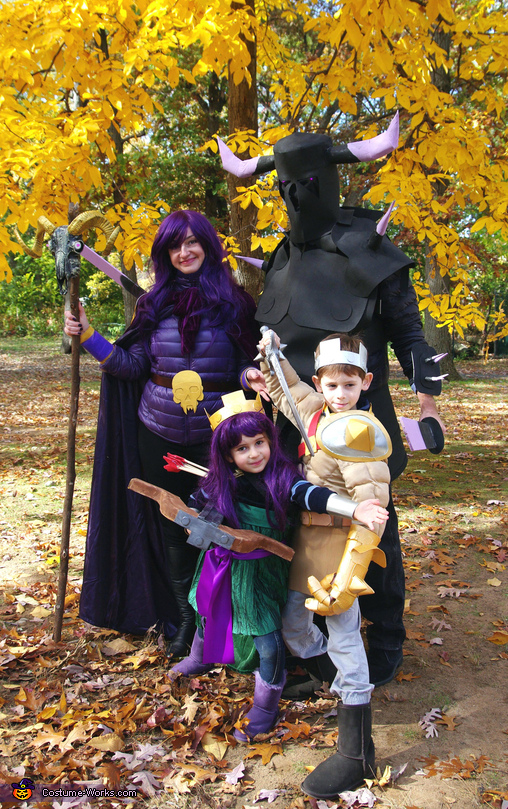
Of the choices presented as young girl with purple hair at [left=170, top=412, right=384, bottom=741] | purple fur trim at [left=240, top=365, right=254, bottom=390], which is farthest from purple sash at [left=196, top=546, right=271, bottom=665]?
purple fur trim at [left=240, top=365, right=254, bottom=390]

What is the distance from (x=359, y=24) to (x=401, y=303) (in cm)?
236

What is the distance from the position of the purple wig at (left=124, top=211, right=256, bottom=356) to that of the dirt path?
5.35ft

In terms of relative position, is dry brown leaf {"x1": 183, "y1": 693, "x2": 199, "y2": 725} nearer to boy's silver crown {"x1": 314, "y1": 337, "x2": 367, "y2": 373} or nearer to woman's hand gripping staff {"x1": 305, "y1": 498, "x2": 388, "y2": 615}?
woman's hand gripping staff {"x1": 305, "y1": 498, "x2": 388, "y2": 615}

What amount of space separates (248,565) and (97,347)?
1.24 meters

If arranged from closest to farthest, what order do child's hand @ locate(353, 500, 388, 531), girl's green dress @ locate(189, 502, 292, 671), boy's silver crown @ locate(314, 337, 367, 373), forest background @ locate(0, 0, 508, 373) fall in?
child's hand @ locate(353, 500, 388, 531) < boy's silver crown @ locate(314, 337, 367, 373) < girl's green dress @ locate(189, 502, 292, 671) < forest background @ locate(0, 0, 508, 373)

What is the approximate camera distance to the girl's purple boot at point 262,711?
2.46m

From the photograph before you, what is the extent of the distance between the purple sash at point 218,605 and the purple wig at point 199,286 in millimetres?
988

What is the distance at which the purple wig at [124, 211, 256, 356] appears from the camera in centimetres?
281

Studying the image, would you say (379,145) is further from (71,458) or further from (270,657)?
(270,657)

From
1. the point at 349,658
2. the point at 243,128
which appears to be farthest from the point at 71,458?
the point at 243,128

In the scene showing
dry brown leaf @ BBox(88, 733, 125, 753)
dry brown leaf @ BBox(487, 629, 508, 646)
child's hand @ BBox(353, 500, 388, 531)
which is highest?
child's hand @ BBox(353, 500, 388, 531)

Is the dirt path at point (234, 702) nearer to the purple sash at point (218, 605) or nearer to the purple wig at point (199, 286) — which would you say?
the purple sash at point (218, 605)

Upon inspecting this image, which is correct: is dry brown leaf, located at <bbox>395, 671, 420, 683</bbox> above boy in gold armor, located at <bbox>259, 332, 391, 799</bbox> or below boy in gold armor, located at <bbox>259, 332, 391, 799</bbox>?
below

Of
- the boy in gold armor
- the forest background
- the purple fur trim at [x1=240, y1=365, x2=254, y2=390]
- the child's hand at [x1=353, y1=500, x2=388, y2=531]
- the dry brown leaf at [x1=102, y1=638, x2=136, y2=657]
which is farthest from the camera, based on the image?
the forest background
